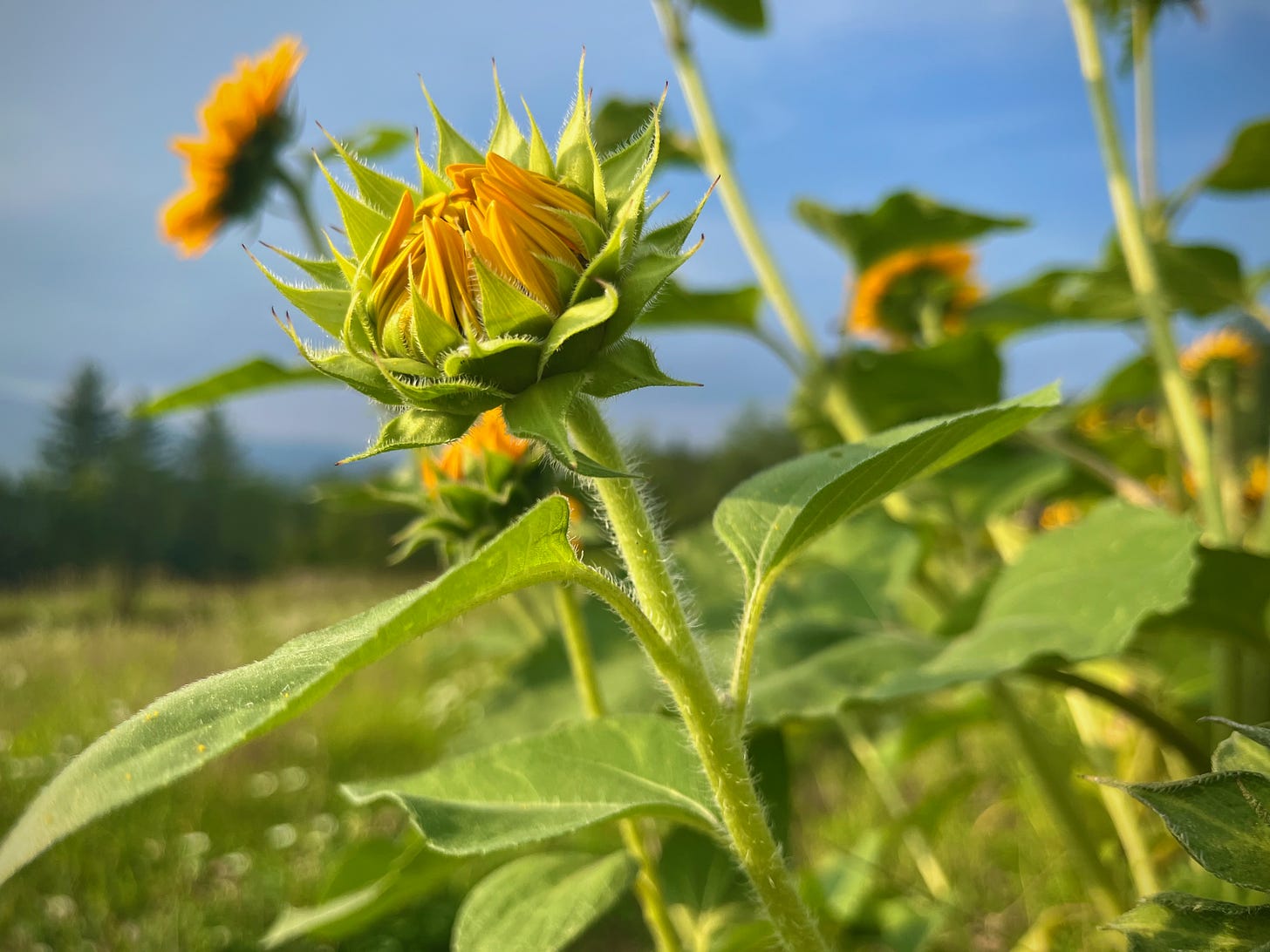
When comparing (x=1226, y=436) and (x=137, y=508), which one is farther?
(x=137, y=508)

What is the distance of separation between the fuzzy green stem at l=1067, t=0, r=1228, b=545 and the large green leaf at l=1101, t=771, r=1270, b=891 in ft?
3.10

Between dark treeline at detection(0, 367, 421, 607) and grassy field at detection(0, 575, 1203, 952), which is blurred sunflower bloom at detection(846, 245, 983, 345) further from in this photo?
dark treeline at detection(0, 367, 421, 607)

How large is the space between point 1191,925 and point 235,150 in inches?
79.8

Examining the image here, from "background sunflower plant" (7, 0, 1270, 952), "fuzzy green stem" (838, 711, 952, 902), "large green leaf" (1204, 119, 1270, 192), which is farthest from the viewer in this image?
"fuzzy green stem" (838, 711, 952, 902)

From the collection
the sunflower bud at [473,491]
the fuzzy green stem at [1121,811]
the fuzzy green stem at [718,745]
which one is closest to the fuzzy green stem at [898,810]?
the fuzzy green stem at [1121,811]

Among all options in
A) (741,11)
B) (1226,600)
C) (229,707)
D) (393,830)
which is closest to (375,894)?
(229,707)

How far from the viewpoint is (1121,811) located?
1272mm

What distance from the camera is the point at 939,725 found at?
150 centimetres

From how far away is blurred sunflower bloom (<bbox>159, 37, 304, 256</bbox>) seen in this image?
1868mm

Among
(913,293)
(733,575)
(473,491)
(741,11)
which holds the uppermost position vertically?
(741,11)

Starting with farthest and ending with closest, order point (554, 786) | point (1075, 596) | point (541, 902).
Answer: point (1075, 596)
point (541, 902)
point (554, 786)

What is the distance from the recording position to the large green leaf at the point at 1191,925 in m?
0.36

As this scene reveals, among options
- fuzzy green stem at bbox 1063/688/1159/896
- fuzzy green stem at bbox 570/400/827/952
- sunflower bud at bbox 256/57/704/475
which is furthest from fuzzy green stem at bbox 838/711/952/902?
sunflower bud at bbox 256/57/704/475

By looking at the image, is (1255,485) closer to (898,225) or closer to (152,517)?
(898,225)
